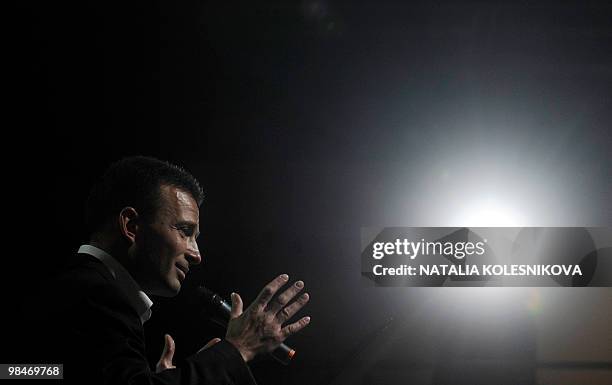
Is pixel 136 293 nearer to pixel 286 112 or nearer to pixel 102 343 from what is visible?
pixel 102 343

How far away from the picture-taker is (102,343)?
95 cm

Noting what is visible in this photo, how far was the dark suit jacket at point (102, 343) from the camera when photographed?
0.93 meters

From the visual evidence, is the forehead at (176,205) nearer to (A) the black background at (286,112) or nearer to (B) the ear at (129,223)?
(B) the ear at (129,223)

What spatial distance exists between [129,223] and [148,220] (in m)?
0.04

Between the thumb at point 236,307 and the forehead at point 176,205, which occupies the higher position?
the forehead at point 176,205

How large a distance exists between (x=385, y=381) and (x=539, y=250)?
0.80 meters

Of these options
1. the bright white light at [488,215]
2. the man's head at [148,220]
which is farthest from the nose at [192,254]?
the bright white light at [488,215]

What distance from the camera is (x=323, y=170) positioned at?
2.36 metres

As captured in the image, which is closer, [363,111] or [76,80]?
[76,80]

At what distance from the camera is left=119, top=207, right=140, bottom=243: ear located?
121 cm

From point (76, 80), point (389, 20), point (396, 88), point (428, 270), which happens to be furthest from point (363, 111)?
point (76, 80)

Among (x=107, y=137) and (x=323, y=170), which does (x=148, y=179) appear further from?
(x=323, y=170)

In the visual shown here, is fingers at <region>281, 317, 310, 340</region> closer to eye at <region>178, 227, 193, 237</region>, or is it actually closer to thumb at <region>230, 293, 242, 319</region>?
thumb at <region>230, 293, 242, 319</region>

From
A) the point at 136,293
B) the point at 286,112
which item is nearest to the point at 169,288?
the point at 136,293
